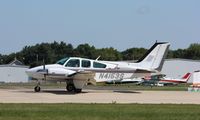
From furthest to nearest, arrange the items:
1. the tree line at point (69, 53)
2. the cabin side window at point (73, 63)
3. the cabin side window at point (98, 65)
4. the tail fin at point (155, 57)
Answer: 1. the tree line at point (69, 53)
2. the tail fin at point (155, 57)
3. the cabin side window at point (98, 65)
4. the cabin side window at point (73, 63)

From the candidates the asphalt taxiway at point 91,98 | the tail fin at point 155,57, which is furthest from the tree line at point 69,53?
the asphalt taxiway at point 91,98

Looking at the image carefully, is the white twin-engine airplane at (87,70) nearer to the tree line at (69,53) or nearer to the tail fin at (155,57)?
the tail fin at (155,57)

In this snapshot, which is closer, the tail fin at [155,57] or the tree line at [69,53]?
the tail fin at [155,57]

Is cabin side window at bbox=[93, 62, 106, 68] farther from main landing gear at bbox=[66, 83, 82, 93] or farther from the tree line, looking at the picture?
the tree line

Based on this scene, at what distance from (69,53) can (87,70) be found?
130018mm

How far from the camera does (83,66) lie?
32.6 m

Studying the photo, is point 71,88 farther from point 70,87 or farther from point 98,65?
point 98,65

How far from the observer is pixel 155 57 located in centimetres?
3509

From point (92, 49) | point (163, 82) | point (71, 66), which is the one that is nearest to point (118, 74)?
point (71, 66)

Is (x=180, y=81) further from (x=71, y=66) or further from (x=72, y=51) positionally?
(x=72, y=51)

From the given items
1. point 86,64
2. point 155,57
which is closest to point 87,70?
point 86,64

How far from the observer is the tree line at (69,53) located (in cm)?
15425

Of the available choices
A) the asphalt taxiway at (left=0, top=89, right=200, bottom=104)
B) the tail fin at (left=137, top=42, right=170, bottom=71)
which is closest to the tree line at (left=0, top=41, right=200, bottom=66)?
the tail fin at (left=137, top=42, right=170, bottom=71)

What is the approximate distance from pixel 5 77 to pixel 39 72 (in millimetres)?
67353
